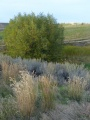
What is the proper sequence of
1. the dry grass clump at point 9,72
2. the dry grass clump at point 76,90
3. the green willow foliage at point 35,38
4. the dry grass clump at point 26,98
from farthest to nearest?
the green willow foliage at point 35,38 → the dry grass clump at point 9,72 → the dry grass clump at point 76,90 → the dry grass clump at point 26,98

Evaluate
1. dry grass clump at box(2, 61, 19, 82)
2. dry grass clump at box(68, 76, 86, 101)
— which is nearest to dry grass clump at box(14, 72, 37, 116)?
dry grass clump at box(68, 76, 86, 101)

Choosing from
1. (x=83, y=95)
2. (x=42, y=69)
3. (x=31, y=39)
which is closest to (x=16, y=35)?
(x=31, y=39)

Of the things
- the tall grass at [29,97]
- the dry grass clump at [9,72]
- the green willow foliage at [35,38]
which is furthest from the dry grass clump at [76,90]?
the green willow foliage at [35,38]

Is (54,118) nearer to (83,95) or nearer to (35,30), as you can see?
(83,95)

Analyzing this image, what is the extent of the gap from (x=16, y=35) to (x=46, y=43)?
9.81ft

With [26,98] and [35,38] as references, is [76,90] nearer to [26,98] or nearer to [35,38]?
[26,98]

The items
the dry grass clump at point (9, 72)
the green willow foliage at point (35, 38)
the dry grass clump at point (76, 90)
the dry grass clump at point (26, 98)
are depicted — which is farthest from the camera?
the green willow foliage at point (35, 38)

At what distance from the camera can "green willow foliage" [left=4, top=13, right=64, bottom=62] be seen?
113 feet

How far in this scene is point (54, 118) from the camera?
7.58m

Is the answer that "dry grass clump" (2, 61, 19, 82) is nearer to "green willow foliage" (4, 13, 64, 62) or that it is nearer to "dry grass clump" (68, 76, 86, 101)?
"dry grass clump" (68, 76, 86, 101)

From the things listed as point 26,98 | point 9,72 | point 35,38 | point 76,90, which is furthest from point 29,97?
point 35,38

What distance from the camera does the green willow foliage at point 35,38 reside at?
34312mm

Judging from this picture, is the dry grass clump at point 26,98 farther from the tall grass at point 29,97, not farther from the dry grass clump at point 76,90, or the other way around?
the dry grass clump at point 76,90

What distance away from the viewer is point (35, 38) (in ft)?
113
